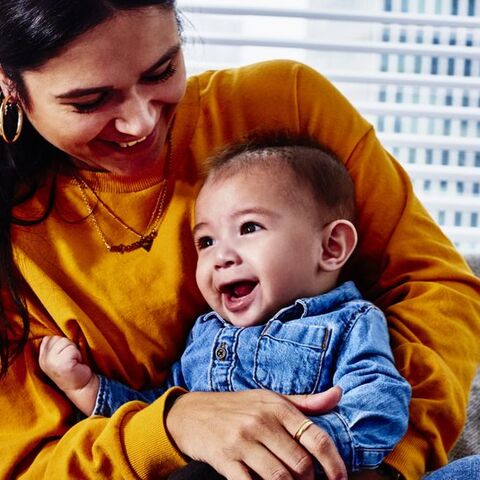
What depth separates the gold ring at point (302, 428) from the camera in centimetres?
103

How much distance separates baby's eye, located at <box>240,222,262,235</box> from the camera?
1.28 metres

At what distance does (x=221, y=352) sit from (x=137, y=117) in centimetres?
36

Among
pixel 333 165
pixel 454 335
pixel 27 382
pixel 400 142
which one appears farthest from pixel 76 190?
pixel 400 142

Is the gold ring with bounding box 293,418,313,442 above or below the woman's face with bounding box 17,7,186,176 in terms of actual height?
below

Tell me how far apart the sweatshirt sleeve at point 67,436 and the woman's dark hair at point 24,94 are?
1.9 inches

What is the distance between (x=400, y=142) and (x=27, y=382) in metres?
1.35

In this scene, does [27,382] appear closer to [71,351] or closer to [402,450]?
[71,351]

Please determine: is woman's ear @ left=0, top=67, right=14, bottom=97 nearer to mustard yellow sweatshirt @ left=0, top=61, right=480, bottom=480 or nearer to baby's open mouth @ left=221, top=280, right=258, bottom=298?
mustard yellow sweatshirt @ left=0, top=61, right=480, bottom=480

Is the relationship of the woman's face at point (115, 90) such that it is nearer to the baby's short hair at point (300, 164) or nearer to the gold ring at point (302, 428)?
the baby's short hair at point (300, 164)

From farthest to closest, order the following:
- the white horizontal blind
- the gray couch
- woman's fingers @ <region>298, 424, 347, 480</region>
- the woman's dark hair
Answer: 1. the white horizontal blind
2. the gray couch
3. the woman's dark hair
4. woman's fingers @ <region>298, 424, 347, 480</region>

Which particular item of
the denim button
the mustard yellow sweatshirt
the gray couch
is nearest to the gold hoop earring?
the mustard yellow sweatshirt

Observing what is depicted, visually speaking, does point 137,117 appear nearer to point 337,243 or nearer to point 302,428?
point 337,243

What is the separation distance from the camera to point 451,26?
7.52 ft

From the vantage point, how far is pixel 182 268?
1.38m
